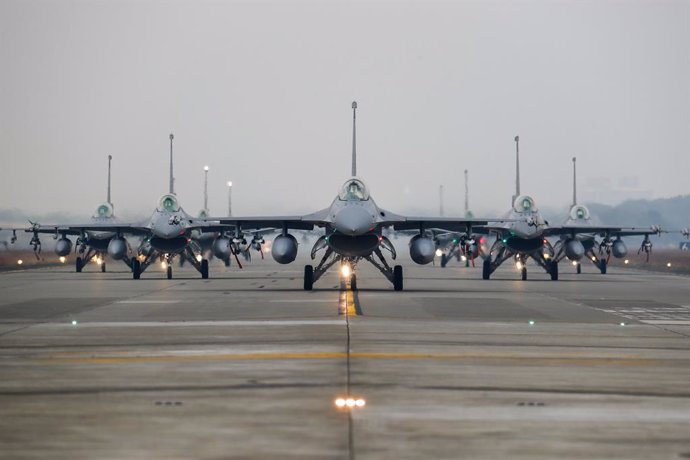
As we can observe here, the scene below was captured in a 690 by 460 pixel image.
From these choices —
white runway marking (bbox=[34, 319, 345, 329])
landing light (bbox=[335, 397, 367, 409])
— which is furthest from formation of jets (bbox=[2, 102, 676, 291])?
landing light (bbox=[335, 397, 367, 409])

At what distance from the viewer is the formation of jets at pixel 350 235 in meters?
33.8

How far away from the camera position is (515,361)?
47.3ft

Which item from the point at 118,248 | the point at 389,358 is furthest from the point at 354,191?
the point at 118,248

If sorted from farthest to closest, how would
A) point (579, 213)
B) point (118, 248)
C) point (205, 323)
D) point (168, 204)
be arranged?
point (579, 213), point (118, 248), point (168, 204), point (205, 323)

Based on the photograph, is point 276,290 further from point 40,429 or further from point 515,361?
point 40,429

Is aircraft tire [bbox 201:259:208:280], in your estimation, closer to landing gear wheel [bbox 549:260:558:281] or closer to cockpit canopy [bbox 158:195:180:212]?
cockpit canopy [bbox 158:195:180:212]

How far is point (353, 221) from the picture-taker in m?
31.9

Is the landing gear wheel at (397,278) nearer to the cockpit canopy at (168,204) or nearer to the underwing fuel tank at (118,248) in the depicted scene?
the cockpit canopy at (168,204)

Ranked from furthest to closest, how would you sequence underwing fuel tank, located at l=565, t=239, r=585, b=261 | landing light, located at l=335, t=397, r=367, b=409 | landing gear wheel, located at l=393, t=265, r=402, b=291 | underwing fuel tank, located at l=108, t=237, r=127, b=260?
underwing fuel tank, located at l=108, t=237, r=127, b=260
underwing fuel tank, located at l=565, t=239, r=585, b=261
landing gear wheel, located at l=393, t=265, r=402, b=291
landing light, located at l=335, t=397, r=367, b=409

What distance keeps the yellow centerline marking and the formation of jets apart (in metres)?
16.9

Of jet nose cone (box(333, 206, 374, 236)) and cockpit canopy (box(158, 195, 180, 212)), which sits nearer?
jet nose cone (box(333, 206, 374, 236))

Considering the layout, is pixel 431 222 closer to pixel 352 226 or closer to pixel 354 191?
pixel 354 191

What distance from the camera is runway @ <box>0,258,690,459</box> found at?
8.52 m

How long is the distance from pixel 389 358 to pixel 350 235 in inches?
723
